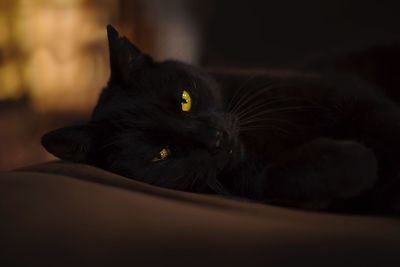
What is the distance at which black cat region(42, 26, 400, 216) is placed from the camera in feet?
2.86

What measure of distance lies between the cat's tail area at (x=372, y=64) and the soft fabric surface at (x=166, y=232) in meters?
0.72

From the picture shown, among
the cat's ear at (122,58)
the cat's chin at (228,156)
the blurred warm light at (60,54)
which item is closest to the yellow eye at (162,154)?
the cat's chin at (228,156)

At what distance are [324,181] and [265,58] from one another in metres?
0.89

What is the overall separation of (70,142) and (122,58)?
0.91ft

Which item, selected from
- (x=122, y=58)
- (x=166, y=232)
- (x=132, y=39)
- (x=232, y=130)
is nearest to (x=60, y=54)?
(x=132, y=39)

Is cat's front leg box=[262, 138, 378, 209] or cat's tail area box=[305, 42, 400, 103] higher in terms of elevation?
cat's tail area box=[305, 42, 400, 103]

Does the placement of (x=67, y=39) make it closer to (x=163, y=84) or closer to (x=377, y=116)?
(x=163, y=84)

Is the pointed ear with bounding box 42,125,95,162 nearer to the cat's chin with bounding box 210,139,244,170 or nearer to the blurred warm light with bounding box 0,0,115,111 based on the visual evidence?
the cat's chin with bounding box 210,139,244,170

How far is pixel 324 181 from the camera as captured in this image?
2.56ft

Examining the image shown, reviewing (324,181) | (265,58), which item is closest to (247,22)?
(265,58)

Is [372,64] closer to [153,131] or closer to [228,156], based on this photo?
[228,156]

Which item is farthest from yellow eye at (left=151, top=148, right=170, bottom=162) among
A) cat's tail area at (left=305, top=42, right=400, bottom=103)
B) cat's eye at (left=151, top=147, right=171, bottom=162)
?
cat's tail area at (left=305, top=42, right=400, bottom=103)

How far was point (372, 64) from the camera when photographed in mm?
1399

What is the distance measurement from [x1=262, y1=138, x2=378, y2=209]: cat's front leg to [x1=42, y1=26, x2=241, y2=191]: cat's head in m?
0.22
